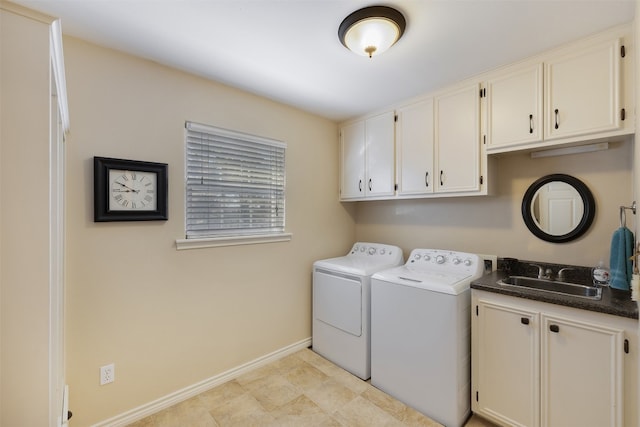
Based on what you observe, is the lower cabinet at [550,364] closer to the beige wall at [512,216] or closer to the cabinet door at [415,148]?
the beige wall at [512,216]

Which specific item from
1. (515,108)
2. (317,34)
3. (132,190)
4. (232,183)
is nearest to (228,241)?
(232,183)

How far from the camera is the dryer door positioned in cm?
239

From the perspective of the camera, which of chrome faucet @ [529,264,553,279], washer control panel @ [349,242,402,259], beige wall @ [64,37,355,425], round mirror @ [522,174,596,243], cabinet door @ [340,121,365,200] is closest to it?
beige wall @ [64,37,355,425]

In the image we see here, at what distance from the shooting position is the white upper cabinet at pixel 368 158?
8.79ft

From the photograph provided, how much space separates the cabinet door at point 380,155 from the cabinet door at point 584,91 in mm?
1169

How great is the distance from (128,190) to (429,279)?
7.00 ft

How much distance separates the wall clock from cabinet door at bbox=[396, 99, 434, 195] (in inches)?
76.9

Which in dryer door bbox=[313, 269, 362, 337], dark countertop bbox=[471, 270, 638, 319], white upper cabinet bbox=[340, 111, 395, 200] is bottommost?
dryer door bbox=[313, 269, 362, 337]

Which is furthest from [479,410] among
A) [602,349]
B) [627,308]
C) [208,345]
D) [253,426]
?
[208,345]

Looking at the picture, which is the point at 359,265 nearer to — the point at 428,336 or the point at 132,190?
the point at 428,336

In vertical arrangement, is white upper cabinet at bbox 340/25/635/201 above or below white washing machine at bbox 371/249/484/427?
above

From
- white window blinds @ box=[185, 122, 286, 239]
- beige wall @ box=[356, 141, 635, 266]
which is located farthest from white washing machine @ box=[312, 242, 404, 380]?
white window blinds @ box=[185, 122, 286, 239]

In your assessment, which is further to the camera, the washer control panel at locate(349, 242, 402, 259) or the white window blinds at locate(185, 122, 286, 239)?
the washer control panel at locate(349, 242, 402, 259)

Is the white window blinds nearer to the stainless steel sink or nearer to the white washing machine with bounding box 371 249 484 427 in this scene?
the white washing machine with bounding box 371 249 484 427
